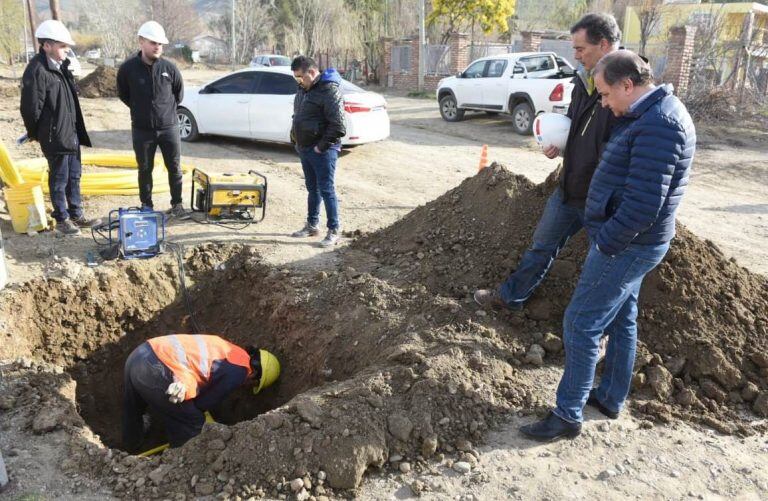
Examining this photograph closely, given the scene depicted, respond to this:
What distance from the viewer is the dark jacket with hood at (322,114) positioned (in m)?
5.99

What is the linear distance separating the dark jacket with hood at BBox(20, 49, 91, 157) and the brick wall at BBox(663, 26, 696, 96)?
15714mm

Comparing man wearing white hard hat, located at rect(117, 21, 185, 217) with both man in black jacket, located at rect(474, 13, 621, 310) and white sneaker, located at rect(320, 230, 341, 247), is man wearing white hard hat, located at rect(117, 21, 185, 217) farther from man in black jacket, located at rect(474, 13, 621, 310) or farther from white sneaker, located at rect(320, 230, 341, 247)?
man in black jacket, located at rect(474, 13, 621, 310)

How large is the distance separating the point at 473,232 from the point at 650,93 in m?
2.69

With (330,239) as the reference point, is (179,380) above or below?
below

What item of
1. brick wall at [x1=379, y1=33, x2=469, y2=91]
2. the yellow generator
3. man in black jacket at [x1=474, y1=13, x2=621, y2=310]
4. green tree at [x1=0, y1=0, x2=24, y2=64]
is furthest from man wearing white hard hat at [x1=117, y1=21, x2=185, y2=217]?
green tree at [x1=0, y1=0, x2=24, y2=64]

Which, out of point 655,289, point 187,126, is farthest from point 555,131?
point 187,126

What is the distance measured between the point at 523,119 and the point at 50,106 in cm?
1059

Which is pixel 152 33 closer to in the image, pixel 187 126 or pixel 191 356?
pixel 191 356

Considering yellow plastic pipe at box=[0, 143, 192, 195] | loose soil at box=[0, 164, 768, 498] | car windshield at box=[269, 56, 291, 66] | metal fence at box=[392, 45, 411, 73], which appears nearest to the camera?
loose soil at box=[0, 164, 768, 498]

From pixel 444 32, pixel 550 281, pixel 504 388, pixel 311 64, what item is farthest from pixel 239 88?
pixel 444 32

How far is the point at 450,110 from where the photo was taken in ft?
54.2

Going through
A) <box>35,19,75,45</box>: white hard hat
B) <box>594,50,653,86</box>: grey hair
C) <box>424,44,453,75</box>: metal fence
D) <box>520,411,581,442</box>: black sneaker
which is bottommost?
<box>520,411,581,442</box>: black sneaker

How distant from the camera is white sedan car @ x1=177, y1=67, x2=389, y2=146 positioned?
10742 mm

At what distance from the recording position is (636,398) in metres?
3.99
